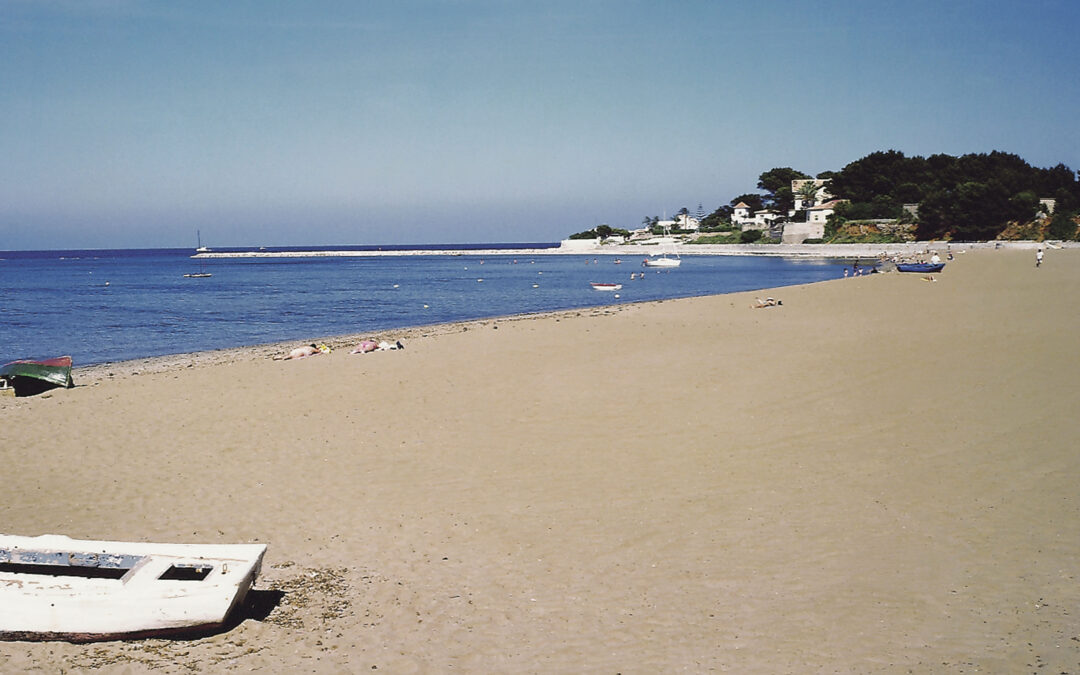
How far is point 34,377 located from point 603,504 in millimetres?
13658

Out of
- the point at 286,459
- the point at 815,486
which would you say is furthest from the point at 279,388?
the point at 815,486

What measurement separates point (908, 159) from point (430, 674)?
122814 millimetres

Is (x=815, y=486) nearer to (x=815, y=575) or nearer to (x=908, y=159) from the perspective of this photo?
(x=815, y=575)

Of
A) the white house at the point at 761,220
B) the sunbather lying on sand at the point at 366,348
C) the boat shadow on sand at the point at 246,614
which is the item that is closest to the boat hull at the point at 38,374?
the sunbather lying on sand at the point at 366,348

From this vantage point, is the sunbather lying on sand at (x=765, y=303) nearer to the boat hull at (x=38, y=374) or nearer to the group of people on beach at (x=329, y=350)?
the group of people on beach at (x=329, y=350)

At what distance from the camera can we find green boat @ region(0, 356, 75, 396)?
15938mm

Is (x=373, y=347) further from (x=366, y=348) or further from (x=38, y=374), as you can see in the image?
(x=38, y=374)

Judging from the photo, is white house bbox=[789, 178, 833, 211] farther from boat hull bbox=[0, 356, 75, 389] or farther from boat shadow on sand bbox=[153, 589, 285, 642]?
boat shadow on sand bbox=[153, 589, 285, 642]

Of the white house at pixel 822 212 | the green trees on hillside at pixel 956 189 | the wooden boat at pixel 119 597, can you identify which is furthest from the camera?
the white house at pixel 822 212

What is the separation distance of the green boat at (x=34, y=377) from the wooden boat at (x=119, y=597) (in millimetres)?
12166

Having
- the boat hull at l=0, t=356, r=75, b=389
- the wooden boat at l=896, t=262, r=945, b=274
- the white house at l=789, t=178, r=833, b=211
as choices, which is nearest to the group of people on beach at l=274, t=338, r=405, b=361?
the boat hull at l=0, t=356, r=75, b=389

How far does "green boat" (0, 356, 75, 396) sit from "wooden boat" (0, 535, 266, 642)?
12.2m

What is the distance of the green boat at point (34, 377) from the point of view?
15.9 meters

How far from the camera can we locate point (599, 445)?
10094 millimetres
